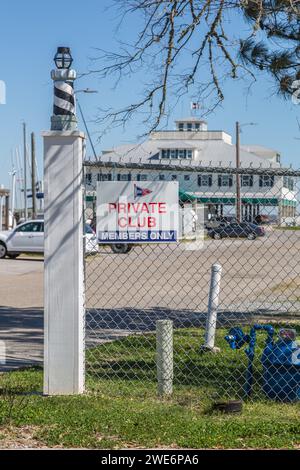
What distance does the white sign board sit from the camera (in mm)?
6930

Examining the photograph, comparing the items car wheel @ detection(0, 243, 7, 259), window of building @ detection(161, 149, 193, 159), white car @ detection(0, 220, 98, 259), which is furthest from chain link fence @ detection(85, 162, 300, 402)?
window of building @ detection(161, 149, 193, 159)

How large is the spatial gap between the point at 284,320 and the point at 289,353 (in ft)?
19.1

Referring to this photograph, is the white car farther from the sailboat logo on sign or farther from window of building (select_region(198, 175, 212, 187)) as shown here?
the sailboat logo on sign

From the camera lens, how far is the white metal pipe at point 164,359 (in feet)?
23.5

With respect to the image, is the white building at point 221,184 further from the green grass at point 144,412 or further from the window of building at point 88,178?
the green grass at point 144,412

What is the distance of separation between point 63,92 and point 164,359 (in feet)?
8.12

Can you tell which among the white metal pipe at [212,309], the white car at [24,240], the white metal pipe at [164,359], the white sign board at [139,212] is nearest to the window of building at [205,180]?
the white metal pipe at [212,309]

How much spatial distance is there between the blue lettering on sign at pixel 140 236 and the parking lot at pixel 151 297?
2309mm

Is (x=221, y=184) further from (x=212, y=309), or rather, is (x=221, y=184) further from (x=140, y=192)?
(x=140, y=192)

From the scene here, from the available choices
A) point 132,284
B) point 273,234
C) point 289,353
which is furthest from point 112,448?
point 132,284

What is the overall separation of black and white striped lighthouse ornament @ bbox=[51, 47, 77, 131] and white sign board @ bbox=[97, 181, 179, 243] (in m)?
0.60

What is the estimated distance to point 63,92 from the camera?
6.93 m

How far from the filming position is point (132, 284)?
747 inches

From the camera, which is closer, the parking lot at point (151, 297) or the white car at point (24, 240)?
the parking lot at point (151, 297)
